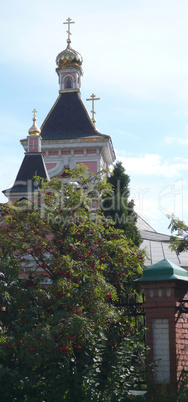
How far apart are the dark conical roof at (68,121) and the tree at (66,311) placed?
19.3 metres

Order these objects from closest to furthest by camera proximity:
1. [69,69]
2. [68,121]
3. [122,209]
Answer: [122,209] < [68,121] < [69,69]

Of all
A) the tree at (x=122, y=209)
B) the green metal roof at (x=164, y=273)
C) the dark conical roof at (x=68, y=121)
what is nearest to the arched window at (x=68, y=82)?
the dark conical roof at (x=68, y=121)

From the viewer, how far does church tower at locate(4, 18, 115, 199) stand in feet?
96.2

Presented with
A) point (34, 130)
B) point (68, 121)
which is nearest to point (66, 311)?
point (34, 130)

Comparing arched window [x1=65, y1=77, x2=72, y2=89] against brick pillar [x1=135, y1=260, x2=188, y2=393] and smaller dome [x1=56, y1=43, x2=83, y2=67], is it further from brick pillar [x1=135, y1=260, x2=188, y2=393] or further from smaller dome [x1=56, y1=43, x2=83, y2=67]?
brick pillar [x1=135, y1=260, x2=188, y2=393]

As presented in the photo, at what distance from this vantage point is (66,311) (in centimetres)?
888

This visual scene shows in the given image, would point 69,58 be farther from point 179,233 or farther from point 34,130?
point 179,233

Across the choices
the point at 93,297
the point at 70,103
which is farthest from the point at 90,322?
the point at 70,103

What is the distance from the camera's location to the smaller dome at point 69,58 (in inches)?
1264

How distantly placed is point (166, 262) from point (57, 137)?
20803 mm

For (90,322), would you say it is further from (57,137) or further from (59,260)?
(57,137)

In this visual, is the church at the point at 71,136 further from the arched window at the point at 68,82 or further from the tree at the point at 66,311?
the tree at the point at 66,311

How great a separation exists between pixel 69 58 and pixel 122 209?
18793mm

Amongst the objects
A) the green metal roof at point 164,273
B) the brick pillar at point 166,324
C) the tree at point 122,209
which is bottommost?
the brick pillar at point 166,324
